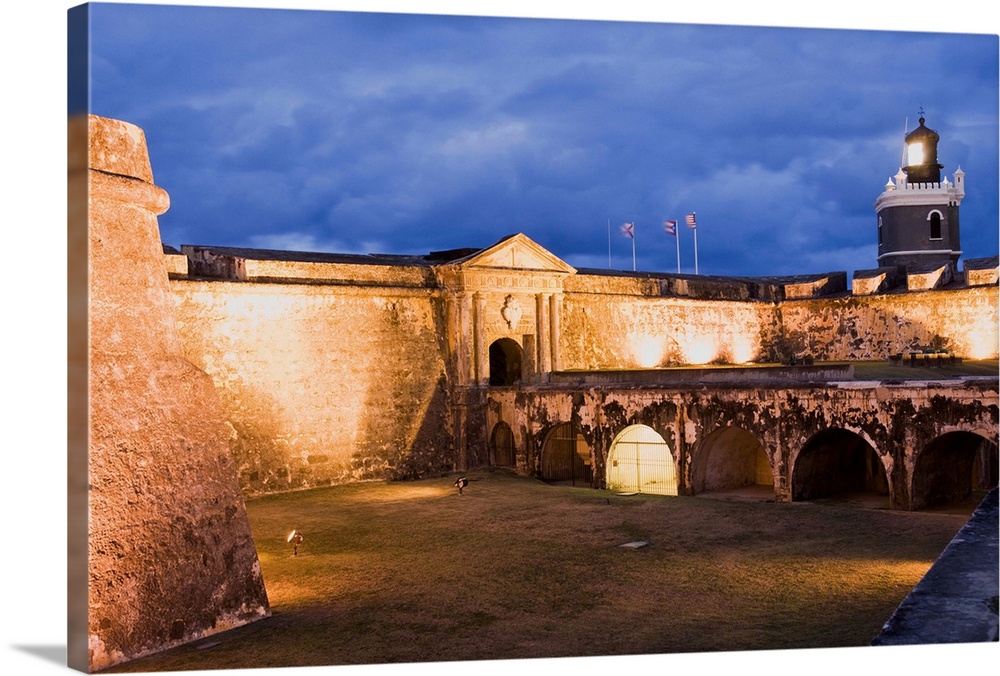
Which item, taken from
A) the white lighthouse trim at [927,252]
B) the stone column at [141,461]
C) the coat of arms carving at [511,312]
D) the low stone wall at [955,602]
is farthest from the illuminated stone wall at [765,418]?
the white lighthouse trim at [927,252]

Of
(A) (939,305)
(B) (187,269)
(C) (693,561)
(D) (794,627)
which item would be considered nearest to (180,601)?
(D) (794,627)

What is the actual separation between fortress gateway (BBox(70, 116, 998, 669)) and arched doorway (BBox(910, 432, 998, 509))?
0.22 feet

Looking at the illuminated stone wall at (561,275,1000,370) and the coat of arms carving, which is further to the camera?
the illuminated stone wall at (561,275,1000,370)

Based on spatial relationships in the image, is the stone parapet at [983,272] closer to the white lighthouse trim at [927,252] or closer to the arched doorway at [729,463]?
the white lighthouse trim at [927,252]

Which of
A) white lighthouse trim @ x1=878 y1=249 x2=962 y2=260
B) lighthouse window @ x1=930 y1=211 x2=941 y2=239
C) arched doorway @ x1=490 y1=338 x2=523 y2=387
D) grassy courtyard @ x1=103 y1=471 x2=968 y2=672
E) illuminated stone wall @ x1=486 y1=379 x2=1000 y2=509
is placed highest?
lighthouse window @ x1=930 y1=211 x2=941 y2=239

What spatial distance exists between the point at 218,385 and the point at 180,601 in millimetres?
12905

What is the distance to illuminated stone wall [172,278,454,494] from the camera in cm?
2308

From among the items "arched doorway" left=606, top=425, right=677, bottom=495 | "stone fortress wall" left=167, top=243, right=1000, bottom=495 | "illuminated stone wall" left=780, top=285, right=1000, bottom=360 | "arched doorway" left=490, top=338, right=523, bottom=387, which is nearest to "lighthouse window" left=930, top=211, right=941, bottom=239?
"stone fortress wall" left=167, top=243, right=1000, bottom=495

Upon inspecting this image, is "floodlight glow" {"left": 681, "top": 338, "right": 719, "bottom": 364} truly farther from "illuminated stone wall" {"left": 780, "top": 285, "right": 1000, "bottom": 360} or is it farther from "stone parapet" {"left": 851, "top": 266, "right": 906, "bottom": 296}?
"stone parapet" {"left": 851, "top": 266, "right": 906, "bottom": 296}

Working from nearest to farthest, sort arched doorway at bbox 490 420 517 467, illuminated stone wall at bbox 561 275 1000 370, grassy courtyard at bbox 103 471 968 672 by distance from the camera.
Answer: grassy courtyard at bbox 103 471 968 672, arched doorway at bbox 490 420 517 467, illuminated stone wall at bbox 561 275 1000 370

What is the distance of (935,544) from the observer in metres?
16.0

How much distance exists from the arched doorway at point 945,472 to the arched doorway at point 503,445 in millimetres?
10965

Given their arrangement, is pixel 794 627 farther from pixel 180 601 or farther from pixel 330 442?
pixel 330 442

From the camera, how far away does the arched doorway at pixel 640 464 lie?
24.6m
